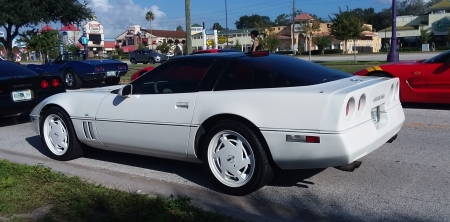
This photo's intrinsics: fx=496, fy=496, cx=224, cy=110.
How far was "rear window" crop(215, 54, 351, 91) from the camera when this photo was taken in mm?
4719

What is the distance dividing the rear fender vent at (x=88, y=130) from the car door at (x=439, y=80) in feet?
20.7

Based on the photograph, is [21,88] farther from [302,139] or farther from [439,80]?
[439,80]

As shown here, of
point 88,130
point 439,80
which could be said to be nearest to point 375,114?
point 88,130

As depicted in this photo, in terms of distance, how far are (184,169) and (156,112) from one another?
89 centimetres

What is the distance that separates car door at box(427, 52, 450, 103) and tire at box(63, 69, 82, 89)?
36.9 ft

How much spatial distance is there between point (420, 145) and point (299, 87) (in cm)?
279

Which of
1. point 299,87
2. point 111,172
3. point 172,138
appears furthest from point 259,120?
point 111,172

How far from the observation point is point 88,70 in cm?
1589

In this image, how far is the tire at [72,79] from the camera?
16.4 meters

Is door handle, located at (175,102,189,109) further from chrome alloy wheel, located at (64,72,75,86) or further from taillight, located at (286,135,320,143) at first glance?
chrome alloy wheel, located at (64,72,75,86)

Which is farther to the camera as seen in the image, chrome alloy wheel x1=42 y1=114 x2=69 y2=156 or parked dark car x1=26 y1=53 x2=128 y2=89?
parked dark car x1=26 y1=53 x2=128 y2=89

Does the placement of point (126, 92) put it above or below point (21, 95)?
above

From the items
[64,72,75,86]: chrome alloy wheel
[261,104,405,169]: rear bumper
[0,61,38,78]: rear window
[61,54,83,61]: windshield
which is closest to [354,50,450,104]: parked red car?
[261,104,405,169]: rear bumper

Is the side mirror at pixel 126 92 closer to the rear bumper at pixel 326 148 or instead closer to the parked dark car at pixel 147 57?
the rear bumper at pixel 326 148
